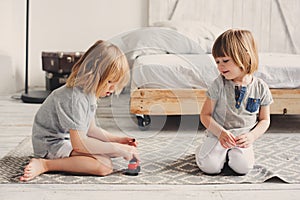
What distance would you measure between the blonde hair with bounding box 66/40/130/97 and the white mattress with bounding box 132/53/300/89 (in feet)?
2.38

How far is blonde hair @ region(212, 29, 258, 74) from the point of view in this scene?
5.41 feet

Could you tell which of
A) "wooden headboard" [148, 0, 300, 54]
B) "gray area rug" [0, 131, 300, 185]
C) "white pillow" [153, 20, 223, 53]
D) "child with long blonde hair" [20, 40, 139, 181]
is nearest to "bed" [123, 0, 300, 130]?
"gray area rug" [0, 131, 300, 185]

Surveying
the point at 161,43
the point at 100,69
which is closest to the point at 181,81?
the point at 161,43

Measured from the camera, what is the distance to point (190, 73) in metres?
2.39

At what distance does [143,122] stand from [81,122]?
2.37ft

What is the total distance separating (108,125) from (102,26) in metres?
2.23

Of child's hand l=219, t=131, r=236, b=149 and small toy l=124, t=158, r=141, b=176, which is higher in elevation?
child's hand l=219, t=131, r=236, b=149

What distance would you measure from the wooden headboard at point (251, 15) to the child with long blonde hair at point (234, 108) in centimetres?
219

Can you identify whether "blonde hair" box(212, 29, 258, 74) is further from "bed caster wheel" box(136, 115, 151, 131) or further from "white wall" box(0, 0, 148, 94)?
"white wall" box(0, 0, 148, 94)

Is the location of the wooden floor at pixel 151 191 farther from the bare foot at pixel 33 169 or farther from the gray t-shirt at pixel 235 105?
the gray t-shirt at pixel 235 105

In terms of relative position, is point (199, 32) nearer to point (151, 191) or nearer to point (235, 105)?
point (235, 105)

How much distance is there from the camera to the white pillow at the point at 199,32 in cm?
298

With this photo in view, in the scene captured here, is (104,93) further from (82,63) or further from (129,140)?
(129,140)

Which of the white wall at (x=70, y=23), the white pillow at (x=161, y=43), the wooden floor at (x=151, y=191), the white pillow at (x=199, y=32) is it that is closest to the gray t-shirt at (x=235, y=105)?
the wooden floor at (x=151, y=191)
